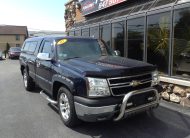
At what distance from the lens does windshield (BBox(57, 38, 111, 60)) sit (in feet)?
18.9

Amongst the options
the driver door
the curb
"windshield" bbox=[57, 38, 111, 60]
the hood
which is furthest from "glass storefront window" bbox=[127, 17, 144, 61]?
the hood

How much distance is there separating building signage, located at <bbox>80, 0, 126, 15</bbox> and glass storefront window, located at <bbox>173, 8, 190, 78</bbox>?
15.4ft

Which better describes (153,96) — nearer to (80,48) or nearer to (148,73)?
(148,73)

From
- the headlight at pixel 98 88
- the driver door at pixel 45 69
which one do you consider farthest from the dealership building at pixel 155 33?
the driver door at pixel 45 69

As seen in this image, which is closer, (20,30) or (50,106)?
(50,106)

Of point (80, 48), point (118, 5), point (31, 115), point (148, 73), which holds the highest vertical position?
point (118, 5)

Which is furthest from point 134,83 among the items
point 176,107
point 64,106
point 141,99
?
point 176,107

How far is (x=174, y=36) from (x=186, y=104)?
2100mm

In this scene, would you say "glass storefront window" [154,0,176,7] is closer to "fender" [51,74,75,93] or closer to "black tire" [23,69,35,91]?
"fender" [51,74,75,93]

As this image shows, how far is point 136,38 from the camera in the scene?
929 centimetres

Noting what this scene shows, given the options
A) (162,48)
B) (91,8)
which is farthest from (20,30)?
(162,48)

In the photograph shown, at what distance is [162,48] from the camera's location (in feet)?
26.5

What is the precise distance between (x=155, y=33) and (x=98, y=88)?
15.7ft

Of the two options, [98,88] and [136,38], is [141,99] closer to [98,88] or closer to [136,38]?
[98,88]
